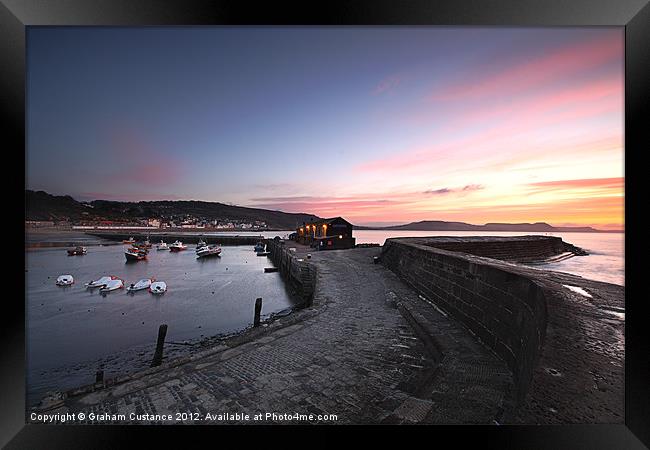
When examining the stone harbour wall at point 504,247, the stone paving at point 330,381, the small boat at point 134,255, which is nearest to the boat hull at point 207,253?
the small boat at point 134,255

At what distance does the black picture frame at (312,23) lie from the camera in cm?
213

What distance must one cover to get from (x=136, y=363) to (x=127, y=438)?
26.6 feet

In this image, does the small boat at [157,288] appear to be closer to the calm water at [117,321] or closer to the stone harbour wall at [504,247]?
the calm water at [117,321]

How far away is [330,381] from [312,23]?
4090 millimetres

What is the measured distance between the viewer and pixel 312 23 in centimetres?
235

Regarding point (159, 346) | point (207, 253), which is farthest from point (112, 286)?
point (207, 253)

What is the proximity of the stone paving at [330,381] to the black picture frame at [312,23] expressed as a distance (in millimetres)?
606

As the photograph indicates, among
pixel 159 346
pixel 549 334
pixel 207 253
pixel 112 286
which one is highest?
pixel 549 334

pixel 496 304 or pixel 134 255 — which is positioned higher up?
pixel 496 304

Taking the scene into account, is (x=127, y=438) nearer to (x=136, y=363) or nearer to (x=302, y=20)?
(x=302, y=20)

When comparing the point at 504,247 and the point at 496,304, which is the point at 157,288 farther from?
the point at 504,247

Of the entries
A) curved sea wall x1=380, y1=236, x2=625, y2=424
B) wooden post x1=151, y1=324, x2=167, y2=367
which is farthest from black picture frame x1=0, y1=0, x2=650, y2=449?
wooden post x1=151, y1=324, x2=167, y2=367

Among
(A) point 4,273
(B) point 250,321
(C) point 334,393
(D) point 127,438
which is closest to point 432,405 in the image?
(C) point 334,393

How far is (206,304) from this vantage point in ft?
52.4
